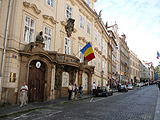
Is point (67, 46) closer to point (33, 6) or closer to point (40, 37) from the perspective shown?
point (40, 37)

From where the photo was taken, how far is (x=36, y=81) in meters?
15.5

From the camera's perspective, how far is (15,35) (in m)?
13.3

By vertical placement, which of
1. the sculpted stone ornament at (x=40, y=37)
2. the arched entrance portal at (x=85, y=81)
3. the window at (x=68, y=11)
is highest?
the window at (x=68, y=11)

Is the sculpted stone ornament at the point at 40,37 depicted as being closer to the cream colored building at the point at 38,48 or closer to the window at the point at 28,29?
the cream colored building at the point at 38,48

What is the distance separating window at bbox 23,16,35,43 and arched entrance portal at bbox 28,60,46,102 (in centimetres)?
206

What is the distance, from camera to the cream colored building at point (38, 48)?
496 inches

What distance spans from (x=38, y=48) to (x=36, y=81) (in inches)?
119

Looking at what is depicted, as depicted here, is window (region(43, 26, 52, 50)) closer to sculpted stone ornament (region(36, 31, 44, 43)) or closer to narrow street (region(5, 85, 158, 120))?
sculpted stone ornament (region(36, 31, 44, 43))

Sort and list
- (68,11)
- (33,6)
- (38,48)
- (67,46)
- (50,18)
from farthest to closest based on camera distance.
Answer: (68,11), (67,46), (50,18), (33,6), (38,48)

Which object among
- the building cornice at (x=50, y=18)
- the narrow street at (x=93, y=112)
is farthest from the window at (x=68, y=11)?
the narrow street at (x=93, y=112)

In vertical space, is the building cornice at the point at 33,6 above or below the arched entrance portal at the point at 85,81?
above

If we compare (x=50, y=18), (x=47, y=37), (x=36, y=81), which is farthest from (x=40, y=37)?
(x=36, y=81)

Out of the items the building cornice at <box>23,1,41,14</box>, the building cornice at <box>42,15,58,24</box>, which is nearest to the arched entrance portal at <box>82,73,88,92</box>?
the building cornice at <box>42,15,58,24</box>

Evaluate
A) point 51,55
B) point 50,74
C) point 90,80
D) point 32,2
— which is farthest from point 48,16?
point 90,80
